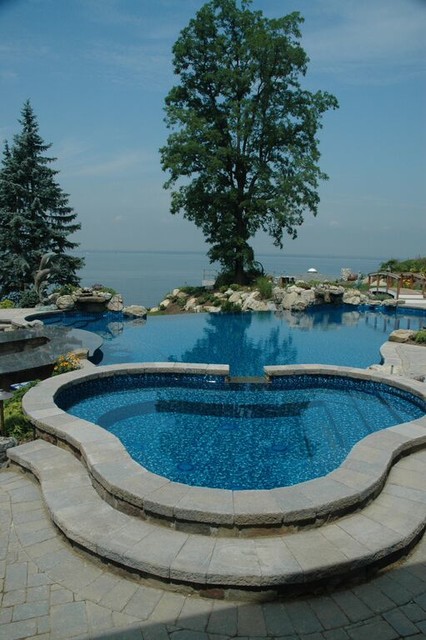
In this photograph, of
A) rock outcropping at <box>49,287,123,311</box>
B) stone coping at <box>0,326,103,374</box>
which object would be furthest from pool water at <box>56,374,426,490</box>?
rock outcropping at <box>49,287,123,311</box>

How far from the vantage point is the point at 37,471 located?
5.11m

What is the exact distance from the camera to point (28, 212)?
2178 cm

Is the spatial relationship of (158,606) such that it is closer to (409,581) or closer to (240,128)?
(409,581)

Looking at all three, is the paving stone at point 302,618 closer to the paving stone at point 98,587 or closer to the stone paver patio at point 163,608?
the stone paver patio at point 163,608

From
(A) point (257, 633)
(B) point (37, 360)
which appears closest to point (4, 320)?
(B) point (37, 360)

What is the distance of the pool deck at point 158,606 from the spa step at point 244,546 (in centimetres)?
9

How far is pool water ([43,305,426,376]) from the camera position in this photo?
1262 centimetres

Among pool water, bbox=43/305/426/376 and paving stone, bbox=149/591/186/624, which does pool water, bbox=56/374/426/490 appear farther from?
paving stone, bbox=149/591/186/624

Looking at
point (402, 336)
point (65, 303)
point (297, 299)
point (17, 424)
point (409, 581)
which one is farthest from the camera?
point (297, 299)

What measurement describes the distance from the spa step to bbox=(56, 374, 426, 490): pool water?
1.66 metres

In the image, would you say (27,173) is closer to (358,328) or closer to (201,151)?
(201,151)

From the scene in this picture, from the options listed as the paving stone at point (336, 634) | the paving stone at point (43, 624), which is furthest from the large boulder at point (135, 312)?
the paving stone at point (336, 634)

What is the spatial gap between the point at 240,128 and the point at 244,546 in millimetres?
21783

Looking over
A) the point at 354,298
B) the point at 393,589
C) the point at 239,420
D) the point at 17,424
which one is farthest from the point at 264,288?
the point at 393,589
